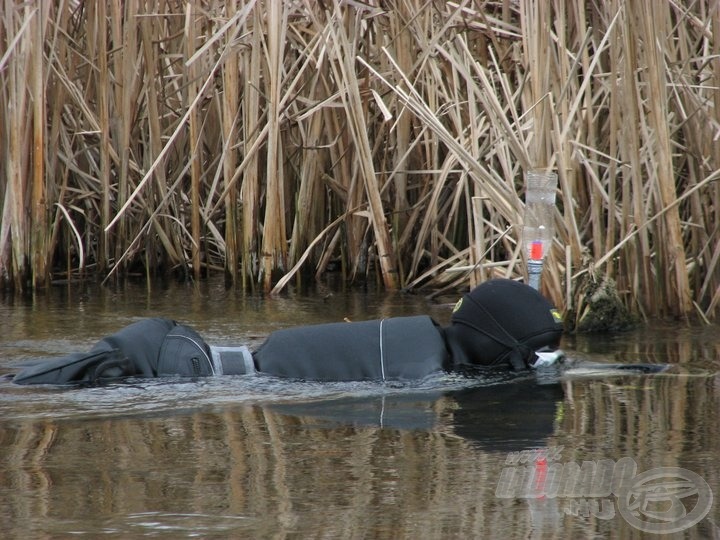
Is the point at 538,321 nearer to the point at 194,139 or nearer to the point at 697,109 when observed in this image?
the point at 697,109

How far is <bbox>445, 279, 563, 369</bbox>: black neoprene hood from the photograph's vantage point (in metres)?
4.12

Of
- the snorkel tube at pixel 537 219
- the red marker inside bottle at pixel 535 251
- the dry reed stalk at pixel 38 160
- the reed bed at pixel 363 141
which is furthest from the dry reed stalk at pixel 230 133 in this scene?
the red marker inside bottle at pixel 535 251

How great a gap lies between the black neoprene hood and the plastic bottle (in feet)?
1.54

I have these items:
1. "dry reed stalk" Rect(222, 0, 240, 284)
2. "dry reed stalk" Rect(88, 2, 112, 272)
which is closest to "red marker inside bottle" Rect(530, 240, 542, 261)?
"dry reed stalk" Rect(222, 0, 240, 284)

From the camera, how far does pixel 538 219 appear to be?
4953 millimetres

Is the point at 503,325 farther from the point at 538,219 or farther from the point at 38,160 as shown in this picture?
the point at 38,160

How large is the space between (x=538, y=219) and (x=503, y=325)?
968 millimetres

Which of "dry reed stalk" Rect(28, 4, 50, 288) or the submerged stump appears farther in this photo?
"dry reed stalk" Rect(28, 4, 50, 288)

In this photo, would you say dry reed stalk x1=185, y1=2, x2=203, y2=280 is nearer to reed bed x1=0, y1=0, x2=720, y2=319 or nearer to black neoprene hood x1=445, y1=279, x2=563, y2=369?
reed bed x1=0, y1=0, x2=720, y2=319

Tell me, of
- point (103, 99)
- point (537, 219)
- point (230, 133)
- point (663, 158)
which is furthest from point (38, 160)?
point (663, 158)

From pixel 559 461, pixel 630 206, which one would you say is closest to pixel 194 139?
pixel 630 206

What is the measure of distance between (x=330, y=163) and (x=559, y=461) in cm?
394

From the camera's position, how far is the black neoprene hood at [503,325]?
4.12 meters

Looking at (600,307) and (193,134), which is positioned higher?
(193,134)
